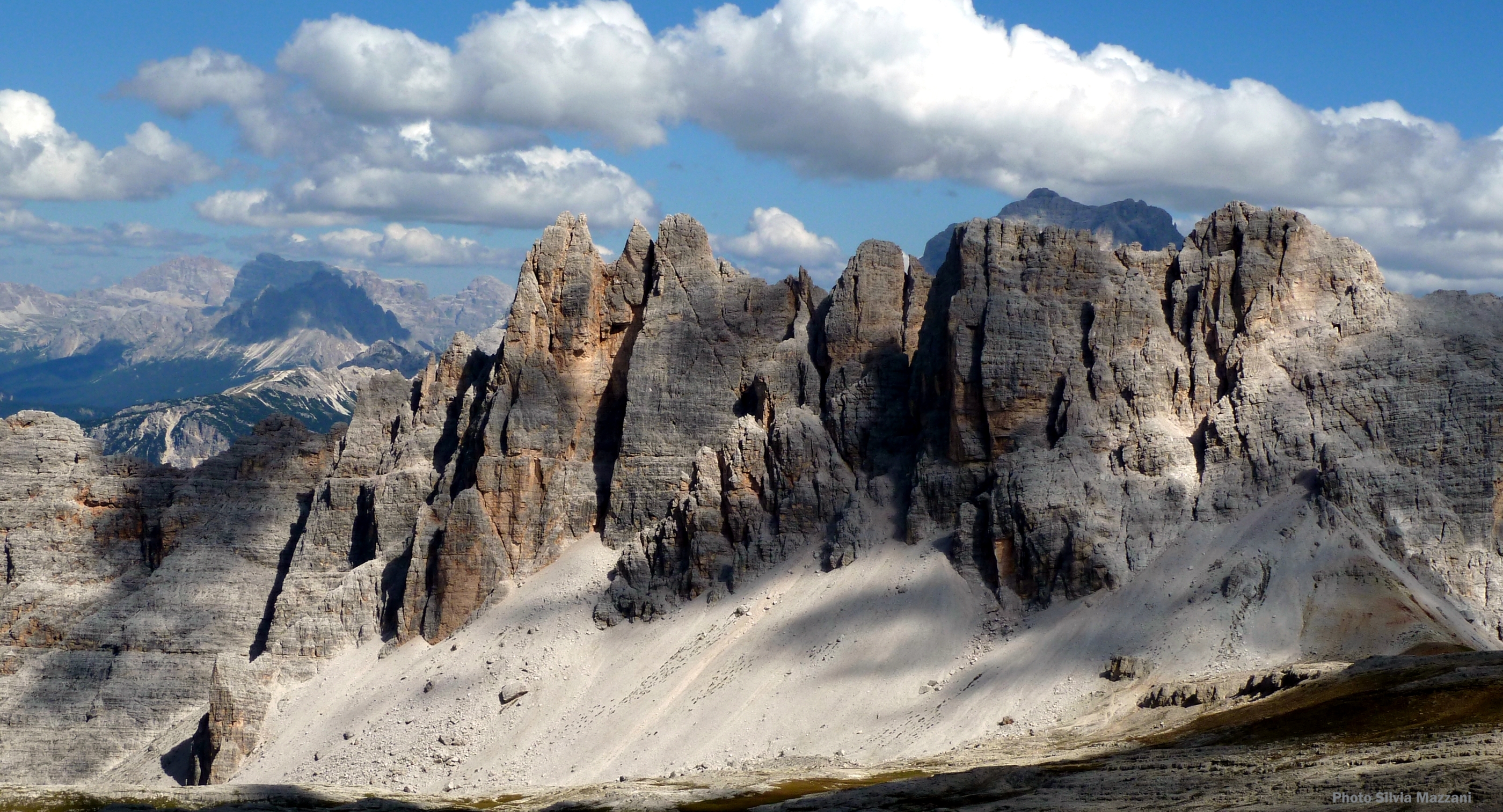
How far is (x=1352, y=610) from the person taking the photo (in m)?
94.4

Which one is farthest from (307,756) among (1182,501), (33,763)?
(1182,501)

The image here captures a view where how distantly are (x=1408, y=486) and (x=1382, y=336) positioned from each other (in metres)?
11.6

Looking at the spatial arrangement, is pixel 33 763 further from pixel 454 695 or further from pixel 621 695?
pixel 621 695

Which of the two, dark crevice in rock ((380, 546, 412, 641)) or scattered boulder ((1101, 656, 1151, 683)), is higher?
dark crevice in rock ((380, 546, 412, 641))

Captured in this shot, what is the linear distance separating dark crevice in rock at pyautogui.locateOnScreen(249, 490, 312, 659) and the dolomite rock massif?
0.41 meters

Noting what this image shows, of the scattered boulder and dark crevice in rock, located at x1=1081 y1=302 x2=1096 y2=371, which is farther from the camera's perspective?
dark crevice in rock, located at x1=1081 y1=302 x2=1096 y2=371

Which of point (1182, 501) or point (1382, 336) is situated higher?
point (1382, 336)

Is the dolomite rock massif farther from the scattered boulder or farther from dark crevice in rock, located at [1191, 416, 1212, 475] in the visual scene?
the scattered boulder

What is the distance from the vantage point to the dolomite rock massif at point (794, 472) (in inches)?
4045

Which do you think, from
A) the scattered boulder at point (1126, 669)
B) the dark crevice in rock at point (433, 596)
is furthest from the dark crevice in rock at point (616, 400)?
the scattered boulder at point (1126, 669)

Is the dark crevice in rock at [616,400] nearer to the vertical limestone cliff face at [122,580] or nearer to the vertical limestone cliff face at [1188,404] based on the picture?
the vertical limestone cliff face at [1188,404]

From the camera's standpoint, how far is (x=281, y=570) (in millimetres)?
139625

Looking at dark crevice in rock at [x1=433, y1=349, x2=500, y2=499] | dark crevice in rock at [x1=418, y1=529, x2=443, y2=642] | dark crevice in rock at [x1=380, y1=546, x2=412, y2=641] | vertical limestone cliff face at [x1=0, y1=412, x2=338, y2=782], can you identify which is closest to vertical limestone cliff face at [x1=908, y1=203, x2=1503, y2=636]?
dark crevice in rock at [x1=433, y1=349, x2=500, y2=499]

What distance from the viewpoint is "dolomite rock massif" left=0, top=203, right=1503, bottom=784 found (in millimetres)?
102750
